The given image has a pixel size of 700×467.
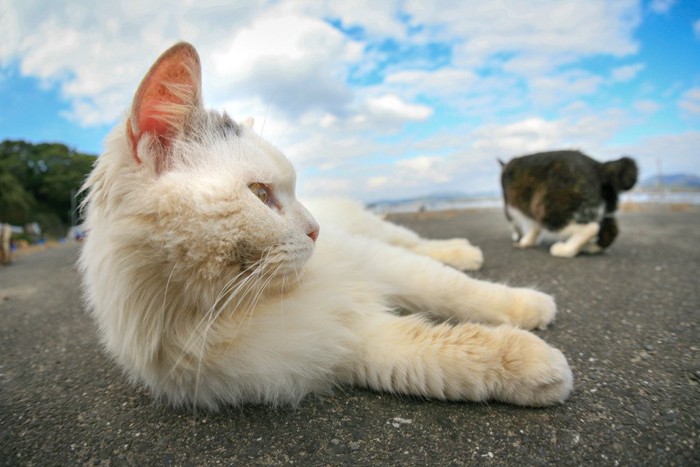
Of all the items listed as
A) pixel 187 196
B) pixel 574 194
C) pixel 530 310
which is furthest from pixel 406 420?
pixel 574 194

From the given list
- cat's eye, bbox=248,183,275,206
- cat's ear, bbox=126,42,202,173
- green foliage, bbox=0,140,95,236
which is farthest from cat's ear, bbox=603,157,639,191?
green foliage, bbox=0,140,95,236

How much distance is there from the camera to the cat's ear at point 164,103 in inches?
46.7

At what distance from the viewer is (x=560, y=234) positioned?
3.46 meters

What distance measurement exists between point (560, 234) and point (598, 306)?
4.97 ft

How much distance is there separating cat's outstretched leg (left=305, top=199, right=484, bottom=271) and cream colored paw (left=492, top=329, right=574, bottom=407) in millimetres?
1531

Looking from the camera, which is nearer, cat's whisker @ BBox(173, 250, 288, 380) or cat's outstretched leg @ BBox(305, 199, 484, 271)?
cat's whisker @ BBox(173, 250, 288, 380)

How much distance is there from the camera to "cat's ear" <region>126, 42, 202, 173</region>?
119cm

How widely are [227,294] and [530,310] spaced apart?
138 cm

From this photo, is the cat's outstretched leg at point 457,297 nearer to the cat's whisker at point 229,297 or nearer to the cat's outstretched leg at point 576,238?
the cat's whisker at point 229,297

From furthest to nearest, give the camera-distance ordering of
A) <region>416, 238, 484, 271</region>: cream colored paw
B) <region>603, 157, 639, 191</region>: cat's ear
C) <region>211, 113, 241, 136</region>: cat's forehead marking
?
<region>603, 157, 639, 191</region>: cat's ear, <region>416, 238, 484, 271</region>: cream colored paw, <region>211, 113, 241, 136</region>: cat's forehead marking

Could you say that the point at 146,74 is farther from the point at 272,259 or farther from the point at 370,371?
the point at 370,371

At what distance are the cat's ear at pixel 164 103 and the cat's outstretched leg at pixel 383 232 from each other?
4.16ft

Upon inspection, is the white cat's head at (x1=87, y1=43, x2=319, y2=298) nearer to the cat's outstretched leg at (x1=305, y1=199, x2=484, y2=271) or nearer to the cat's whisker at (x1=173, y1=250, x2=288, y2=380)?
the cat's whisker at (x1=173, y1=250, x2=288, y2=380)

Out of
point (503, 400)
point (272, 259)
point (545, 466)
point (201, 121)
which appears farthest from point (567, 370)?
point (201, 121)
